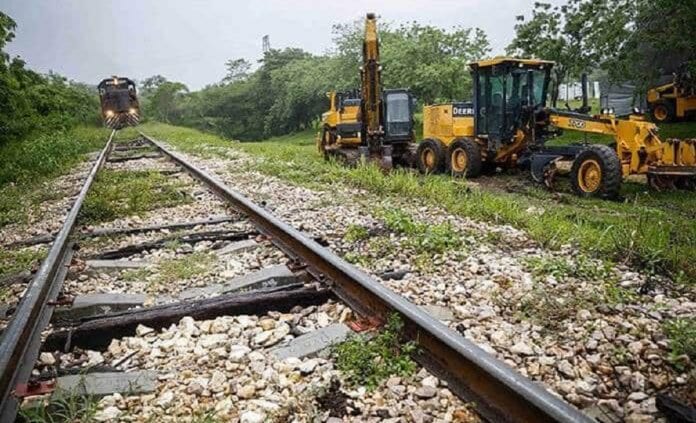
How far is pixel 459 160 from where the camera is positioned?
13555mm

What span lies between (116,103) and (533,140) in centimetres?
3062

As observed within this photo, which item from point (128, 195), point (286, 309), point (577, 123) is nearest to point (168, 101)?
point (577, 123)

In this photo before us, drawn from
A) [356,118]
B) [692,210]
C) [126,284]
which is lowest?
[692,210]

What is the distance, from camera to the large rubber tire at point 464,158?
12906 mm

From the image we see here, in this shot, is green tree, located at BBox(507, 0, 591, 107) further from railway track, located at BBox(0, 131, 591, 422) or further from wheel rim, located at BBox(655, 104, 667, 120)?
railway track, located at BBox(0, 131, 591, 422)

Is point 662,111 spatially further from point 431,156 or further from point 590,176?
point 590,176

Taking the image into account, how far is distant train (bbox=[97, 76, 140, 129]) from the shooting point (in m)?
34.8

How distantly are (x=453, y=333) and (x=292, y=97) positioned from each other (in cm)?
5297

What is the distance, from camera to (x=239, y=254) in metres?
4.52

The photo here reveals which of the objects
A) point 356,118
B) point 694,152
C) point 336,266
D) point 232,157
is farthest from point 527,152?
point 336,266

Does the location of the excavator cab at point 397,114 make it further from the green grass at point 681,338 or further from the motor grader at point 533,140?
the green grass at point 681,338

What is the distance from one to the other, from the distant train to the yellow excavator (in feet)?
72.8

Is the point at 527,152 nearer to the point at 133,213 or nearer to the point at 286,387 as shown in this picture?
the point at 133,213

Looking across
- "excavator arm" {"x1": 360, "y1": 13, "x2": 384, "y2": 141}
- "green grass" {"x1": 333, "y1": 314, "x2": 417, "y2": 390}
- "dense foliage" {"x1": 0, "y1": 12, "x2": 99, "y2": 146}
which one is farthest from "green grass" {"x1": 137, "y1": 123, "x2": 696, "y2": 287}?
"dense foliage" {"x1": 0, "y1": 12, "x2": 99, "y2": 146}
